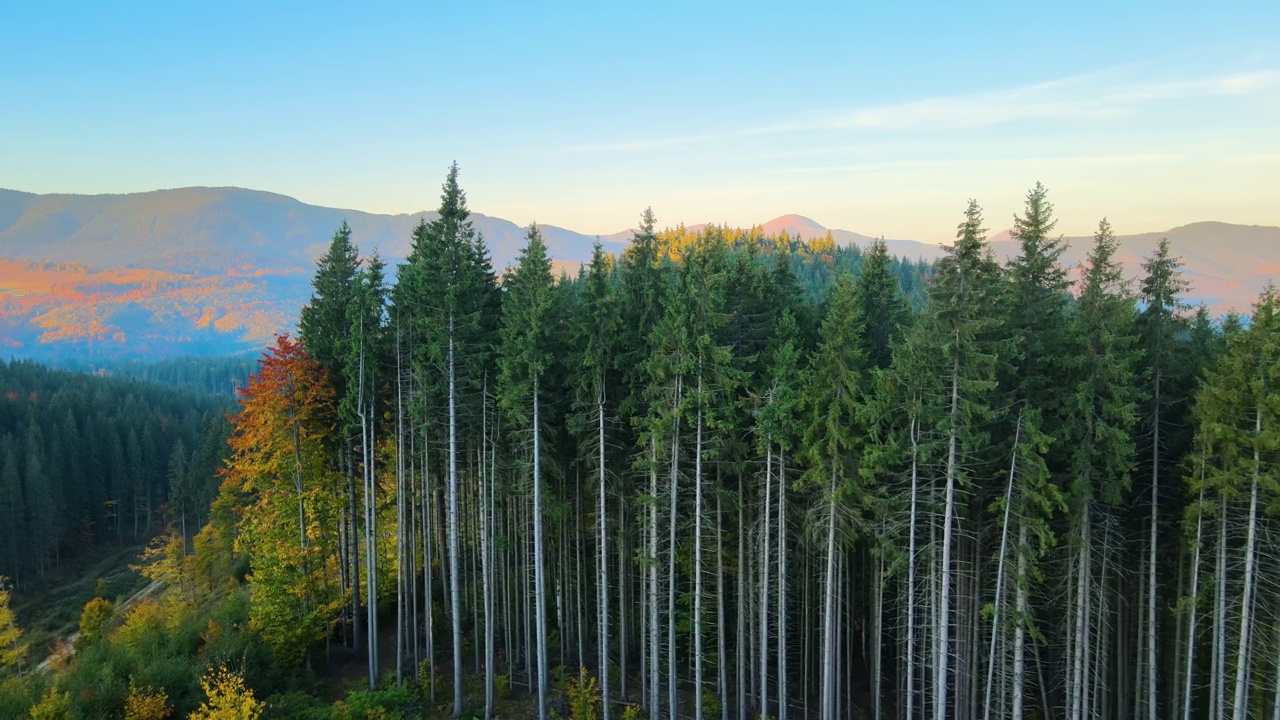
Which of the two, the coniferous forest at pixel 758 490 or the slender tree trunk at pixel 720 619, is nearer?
the coniferous forest at pixel 758 490

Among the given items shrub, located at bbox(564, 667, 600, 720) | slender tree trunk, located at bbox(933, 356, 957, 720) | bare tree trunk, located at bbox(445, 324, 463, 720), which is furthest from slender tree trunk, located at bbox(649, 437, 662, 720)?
slender tree trunk, located at bbox(933, 356, 957, 720)

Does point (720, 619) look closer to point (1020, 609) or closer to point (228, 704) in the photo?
point (1020, 609)

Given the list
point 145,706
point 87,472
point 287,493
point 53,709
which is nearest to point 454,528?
point 287,493

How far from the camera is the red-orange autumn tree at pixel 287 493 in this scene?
83.5 feet

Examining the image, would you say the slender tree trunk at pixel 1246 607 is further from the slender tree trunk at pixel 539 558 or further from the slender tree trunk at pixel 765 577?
the slender tree trunk at pixel 539 558

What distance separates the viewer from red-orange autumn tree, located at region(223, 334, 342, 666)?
83.5 ft

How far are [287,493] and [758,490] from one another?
18.4m

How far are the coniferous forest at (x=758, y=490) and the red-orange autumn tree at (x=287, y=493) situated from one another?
0.14 meters

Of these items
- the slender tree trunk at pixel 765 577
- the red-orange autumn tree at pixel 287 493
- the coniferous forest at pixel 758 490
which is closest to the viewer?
the coniferous forest at pixel 758 490

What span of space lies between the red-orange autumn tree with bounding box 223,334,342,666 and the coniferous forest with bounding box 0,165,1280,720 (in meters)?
0.14

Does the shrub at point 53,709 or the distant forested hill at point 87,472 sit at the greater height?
the shrub at point 53,709

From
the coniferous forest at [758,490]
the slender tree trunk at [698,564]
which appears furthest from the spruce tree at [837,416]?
the slender tree trunk at [698,564]

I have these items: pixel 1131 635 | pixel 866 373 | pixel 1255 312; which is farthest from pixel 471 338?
pixel 1131 635

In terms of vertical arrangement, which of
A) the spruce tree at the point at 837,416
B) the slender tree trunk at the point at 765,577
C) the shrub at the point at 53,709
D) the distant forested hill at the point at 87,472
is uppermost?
the spruce tree at the point at 837,416
